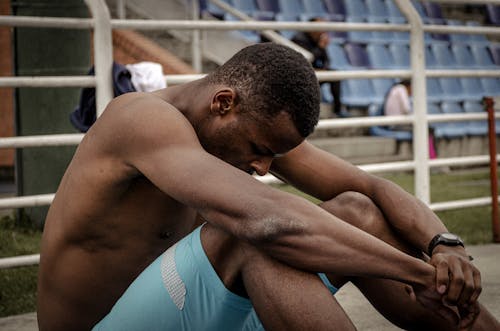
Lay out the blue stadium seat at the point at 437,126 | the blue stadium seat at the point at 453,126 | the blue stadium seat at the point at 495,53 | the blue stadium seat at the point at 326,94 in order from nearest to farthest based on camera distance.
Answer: the blue stadium seat at the point at 326,94, the blue stadium seat at the point at 437,126, the blue stadium seat at the point at 453,126, the blue stadium seat at the point at 495,53

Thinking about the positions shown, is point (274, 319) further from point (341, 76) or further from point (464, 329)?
point (341, 76)

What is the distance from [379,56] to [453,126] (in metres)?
1.58

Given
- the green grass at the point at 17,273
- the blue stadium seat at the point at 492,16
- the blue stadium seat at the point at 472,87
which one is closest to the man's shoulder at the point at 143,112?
the green grass at the point at 17,273

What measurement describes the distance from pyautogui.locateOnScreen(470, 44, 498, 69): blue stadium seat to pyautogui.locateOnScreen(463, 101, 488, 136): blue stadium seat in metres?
0.87

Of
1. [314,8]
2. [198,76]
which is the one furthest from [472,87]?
[198,76]

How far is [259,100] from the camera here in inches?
83.3

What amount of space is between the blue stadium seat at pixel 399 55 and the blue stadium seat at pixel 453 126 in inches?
35.0

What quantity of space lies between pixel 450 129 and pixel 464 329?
33.2 feet

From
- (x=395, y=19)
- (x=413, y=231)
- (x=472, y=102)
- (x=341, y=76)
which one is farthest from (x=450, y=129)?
(x=413, y=231)

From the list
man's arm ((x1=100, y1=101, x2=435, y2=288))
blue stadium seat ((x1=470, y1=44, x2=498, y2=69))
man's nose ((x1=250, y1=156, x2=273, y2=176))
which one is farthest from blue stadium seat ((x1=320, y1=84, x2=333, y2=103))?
man's arm ((x1=100, y1=101, x2=435, y2=288))

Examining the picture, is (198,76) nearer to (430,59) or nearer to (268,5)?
(268,5)

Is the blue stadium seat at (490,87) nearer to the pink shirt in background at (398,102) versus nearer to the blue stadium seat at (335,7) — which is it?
the blue stadium seat at (335,7)

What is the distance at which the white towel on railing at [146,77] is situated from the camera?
13.7 ft

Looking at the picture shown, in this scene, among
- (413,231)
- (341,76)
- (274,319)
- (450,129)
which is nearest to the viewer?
(274,319)
